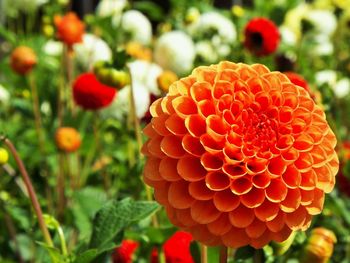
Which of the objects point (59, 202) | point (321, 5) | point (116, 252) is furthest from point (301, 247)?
point (321, 5)

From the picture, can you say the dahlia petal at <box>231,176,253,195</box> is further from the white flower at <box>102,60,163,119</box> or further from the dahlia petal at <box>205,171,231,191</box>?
the white flower at <box>102,60,163,119</box>

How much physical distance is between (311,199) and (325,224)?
72 centimetres

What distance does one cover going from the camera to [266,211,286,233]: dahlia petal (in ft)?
3.07

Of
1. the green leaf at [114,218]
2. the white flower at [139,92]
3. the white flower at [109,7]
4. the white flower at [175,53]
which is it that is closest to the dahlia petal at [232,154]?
the green leaf at [114,218]

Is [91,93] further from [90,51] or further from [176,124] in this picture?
[176,124]

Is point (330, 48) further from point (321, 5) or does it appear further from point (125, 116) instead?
point (125, 116)

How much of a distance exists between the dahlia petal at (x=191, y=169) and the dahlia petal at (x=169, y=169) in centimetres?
1

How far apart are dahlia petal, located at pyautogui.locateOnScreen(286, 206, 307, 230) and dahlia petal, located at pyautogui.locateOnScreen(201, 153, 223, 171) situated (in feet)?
0.31

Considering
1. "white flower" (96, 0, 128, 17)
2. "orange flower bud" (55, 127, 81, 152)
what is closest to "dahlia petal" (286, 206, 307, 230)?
"orange flower bud" (55, 127, 81, 152)

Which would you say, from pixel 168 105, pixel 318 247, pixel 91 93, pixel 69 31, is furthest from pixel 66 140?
pixel 168 105

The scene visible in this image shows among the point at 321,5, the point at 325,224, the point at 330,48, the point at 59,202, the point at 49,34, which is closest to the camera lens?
the point at 325,224

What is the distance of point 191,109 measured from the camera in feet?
→ 3.19

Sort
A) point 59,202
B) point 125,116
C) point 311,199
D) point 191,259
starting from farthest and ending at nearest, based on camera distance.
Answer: point 125,116, point 59,202, point 191,259, point 311,199

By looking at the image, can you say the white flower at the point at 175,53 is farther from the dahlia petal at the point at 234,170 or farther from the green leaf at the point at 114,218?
the dahlia petal at the point at 234,170
